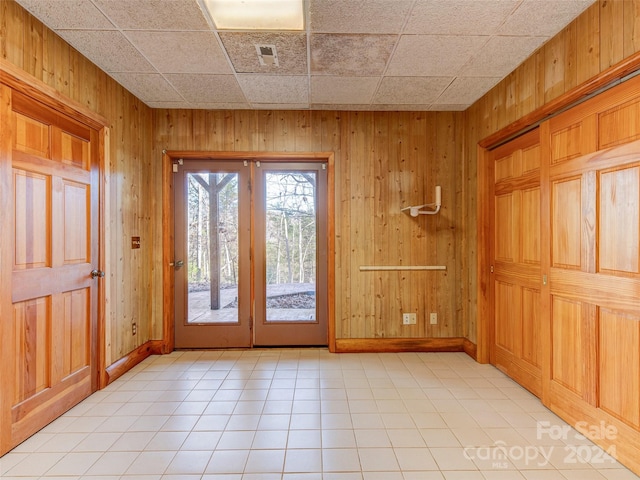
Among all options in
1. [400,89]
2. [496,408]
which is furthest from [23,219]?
[496,408]

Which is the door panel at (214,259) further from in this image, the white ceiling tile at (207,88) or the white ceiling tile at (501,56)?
the white ceiling tile at (501,56)

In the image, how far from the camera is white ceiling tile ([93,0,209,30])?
1.97 metres

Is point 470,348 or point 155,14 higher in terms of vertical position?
point 155,14

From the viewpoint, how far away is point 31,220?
210 cm

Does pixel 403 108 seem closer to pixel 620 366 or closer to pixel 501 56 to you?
pixel 501 56

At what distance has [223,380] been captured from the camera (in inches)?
115

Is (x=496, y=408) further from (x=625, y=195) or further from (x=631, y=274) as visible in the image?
(x=625, y=195)

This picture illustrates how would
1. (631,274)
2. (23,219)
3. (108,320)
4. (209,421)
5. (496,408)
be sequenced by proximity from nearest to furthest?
1. (631,274)
2. (23,219)
3. (209,421)
4. (496,408)
5. (108,320)

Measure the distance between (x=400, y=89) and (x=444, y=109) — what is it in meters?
0.77

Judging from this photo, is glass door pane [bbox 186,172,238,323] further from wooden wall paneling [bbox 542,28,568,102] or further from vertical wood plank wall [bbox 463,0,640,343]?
wooden wall paneling [bbox 542,28,568,102]

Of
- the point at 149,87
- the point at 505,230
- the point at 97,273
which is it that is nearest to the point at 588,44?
the point at 505,230

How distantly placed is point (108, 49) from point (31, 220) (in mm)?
1367

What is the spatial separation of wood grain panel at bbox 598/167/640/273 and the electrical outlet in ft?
6.35

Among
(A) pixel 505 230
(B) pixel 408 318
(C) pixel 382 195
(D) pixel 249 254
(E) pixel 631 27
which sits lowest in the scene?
(B) pixel 408 318
